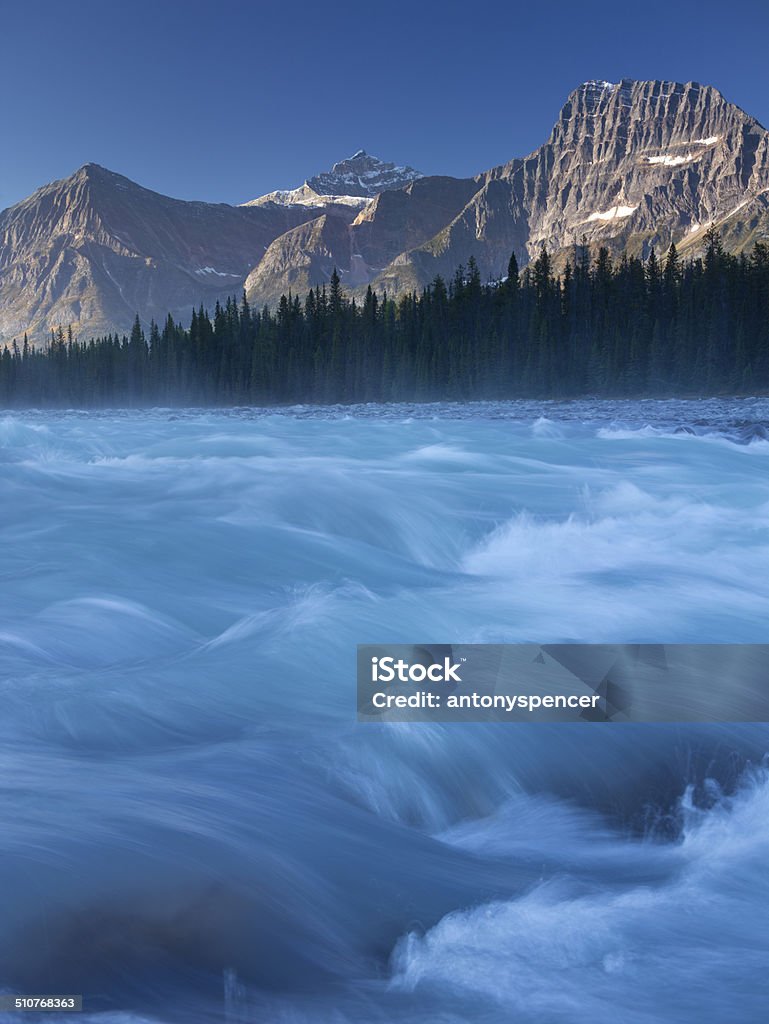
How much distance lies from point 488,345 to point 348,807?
99.9 meters

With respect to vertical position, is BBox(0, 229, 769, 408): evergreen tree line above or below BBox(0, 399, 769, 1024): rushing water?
above

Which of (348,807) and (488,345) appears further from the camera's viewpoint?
(488,345)

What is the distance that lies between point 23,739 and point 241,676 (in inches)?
63.7

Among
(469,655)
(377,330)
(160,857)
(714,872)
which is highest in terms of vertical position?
(377,330)

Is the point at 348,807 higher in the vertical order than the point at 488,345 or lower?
lower

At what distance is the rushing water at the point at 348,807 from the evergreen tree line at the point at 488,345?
3086 inches

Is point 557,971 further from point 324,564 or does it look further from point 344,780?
point 324,564

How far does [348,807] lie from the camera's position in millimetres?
4117

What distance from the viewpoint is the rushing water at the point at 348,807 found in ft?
9.56

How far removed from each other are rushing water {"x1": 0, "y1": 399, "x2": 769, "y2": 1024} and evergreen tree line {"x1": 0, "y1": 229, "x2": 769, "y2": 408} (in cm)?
7839

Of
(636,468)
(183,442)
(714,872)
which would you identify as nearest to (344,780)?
(714,872)

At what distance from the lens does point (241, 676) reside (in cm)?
580

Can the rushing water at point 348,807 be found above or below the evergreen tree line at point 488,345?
below

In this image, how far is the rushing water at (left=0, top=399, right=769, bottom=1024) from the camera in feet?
9.56
